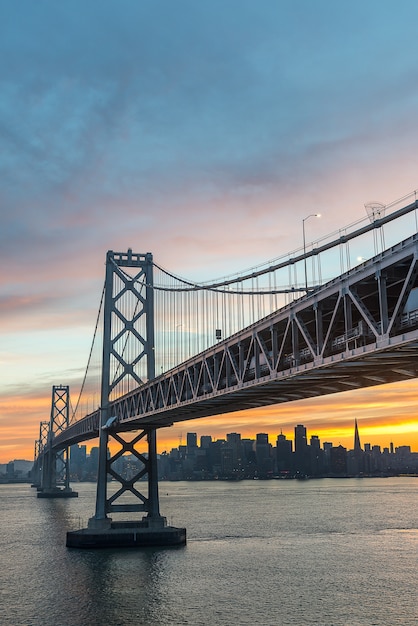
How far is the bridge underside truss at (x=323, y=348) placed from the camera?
2181 centimetres

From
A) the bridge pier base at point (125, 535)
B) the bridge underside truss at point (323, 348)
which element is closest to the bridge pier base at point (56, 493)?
the bridge pier base at point (125, 535)

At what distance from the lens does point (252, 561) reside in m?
54.8

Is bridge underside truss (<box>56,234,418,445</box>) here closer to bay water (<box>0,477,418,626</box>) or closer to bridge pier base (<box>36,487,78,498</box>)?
bay water (<box>0,477,418,626</box>)

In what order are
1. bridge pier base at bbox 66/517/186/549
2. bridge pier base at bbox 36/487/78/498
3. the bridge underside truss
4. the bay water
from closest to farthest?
the bridge underside truss → the bay water → bridge pier base at bbox 66/517/186/549 → bridge pier base at bbox 36/487/78/498

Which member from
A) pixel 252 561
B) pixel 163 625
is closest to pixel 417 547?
pixel 252 561

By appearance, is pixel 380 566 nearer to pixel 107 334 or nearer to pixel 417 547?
pixel 417 547

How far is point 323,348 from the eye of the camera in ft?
84.7

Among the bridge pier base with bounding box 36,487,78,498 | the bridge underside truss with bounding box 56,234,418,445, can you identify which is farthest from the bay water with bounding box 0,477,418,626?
the bridge pier base with bounding box 36,487,78,498

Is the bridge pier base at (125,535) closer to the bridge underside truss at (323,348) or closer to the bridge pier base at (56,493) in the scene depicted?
the bridge underside truss at (323,348)

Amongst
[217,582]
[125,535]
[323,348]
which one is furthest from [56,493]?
[323,348]

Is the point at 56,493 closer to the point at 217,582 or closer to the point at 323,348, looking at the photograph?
the point at 217,582

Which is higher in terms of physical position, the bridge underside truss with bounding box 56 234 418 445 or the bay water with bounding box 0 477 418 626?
the bridge underside truss with bounding box 56 234 418 445

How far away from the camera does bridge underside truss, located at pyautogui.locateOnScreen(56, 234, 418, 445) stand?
21812mm

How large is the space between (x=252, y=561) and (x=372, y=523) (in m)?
48.3
